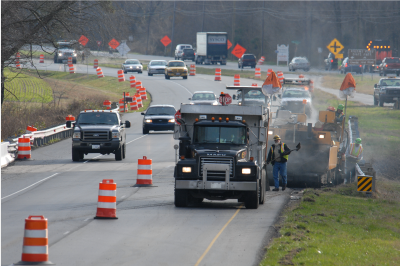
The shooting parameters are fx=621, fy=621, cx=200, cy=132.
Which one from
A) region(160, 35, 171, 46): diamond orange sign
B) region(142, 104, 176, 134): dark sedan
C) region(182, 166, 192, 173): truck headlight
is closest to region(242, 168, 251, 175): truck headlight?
region(182, 166, 192, 173): truck headlight

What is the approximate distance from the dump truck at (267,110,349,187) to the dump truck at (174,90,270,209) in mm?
4482

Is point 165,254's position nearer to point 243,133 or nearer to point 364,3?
point 243,133

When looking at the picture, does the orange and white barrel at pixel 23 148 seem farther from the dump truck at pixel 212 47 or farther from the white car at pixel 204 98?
the dump truck at pixel 212 47

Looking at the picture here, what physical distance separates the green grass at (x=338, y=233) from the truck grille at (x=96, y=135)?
943 centimetres

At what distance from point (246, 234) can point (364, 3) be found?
90688 millimetres

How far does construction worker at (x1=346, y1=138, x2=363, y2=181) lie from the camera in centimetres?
2377

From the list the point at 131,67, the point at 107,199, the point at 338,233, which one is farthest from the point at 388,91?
the point at 107,199

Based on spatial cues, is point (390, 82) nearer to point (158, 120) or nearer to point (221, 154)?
point (158, 120)

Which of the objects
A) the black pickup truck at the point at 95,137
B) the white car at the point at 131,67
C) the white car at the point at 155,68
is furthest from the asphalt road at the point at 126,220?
the white car at the point at 131,67

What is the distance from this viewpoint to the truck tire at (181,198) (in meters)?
14.8

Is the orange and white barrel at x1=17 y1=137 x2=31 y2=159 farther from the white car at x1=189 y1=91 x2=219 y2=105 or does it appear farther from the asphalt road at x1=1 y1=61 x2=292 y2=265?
→ the white car at x1=189 y1=91 x2=219 y2=105

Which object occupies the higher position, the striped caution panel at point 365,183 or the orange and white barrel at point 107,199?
the orange and white barrel at point 107,199

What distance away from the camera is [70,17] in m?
27.1

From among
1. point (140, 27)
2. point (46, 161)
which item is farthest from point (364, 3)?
point (46, 161)
